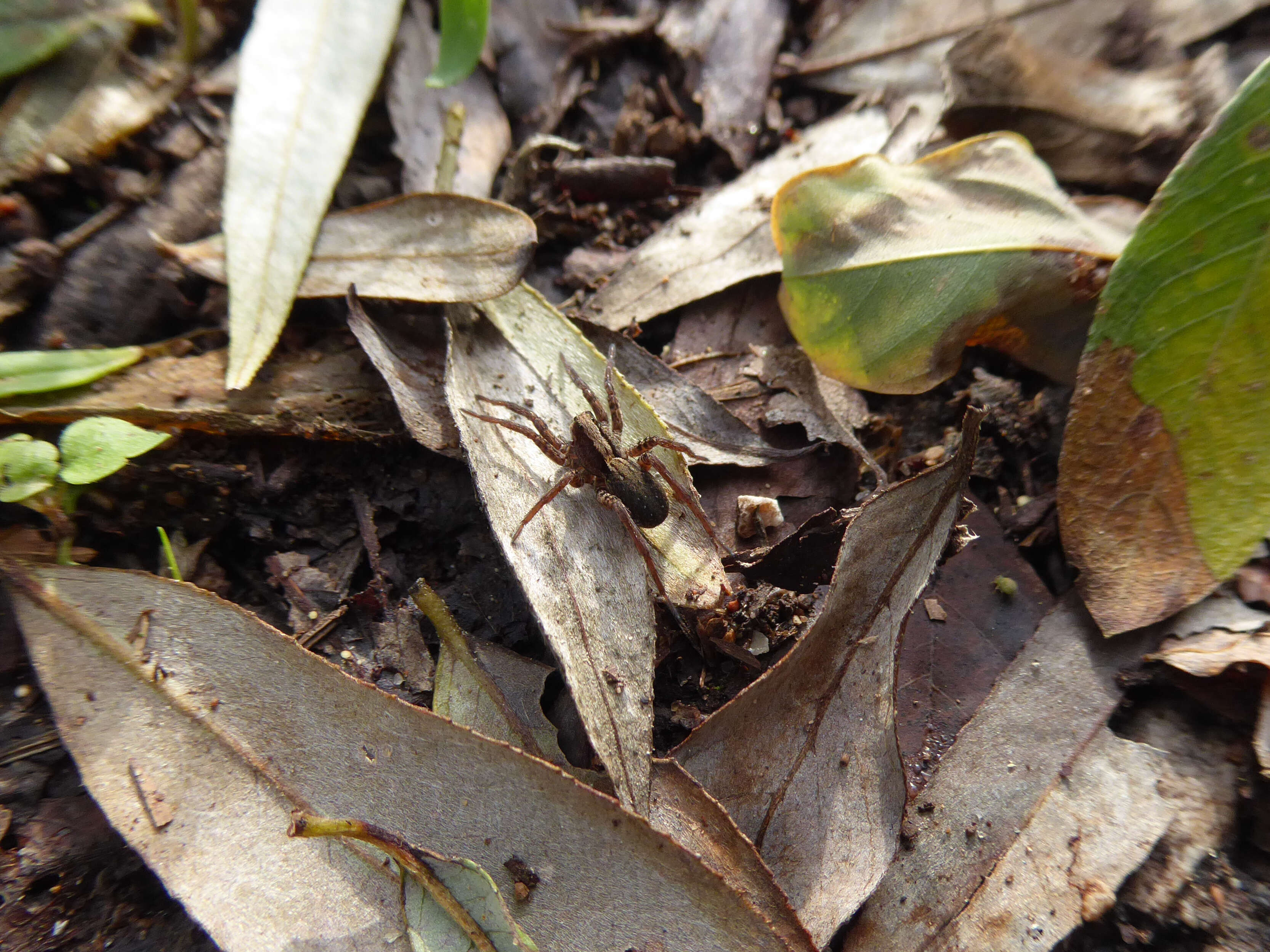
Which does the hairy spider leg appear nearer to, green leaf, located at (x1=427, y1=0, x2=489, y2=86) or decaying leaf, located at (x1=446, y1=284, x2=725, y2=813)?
decaying leaf, located at (x1=446, y1=284, x2=725, y2=813)

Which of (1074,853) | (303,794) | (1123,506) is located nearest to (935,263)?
(1123,506)

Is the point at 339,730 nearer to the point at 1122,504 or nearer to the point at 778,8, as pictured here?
the point at 1122,504

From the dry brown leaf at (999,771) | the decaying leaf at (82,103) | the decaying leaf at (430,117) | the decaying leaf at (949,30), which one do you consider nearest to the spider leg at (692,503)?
the dry brown leaf at (999,771)

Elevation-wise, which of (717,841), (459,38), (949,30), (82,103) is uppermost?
(949,30)

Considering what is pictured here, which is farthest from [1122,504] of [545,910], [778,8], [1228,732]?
[778,8]

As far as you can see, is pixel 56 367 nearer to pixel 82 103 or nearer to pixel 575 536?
pixel 82 103

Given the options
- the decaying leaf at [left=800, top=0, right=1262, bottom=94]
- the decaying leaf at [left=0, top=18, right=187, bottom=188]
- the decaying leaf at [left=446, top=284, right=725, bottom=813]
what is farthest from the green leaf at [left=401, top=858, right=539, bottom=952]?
the decaying leaf at [left=800, top=0, right=1262, bottom=94]
